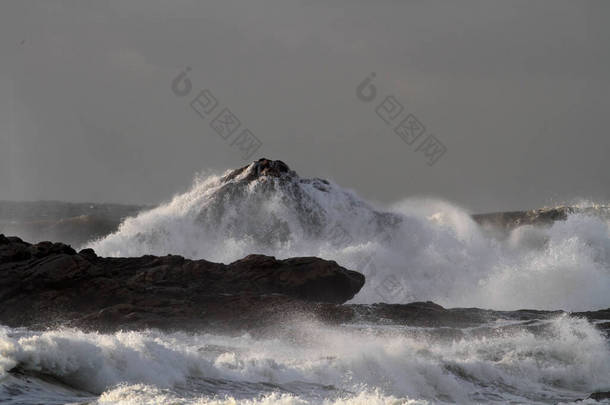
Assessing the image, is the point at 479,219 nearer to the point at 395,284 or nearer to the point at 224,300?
the point at 395,284

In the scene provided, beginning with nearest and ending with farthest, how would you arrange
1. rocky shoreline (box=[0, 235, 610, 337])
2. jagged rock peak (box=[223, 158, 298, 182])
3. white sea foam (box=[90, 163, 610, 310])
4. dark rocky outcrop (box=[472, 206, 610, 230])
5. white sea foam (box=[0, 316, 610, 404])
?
1. white sea foam (box=[0, 316, 610, 404])
2. rocky shoreline (box=[0, 235, 610, 337])
3. white sea foam (box=[90, 163, 610, 310])
4. jagged rock peak (box=[223, 158, 298, 182])
5. dark rocky outcrop (box=[472, 206, 610, 230])

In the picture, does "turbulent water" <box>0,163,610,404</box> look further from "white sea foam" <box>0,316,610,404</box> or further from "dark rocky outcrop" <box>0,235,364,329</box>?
"dark rocky outcrop" <box>0,235,364,329</box>

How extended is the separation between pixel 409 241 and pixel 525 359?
53.6ft

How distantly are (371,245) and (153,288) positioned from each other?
12800 mm

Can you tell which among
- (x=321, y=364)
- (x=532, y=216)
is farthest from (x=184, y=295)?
(x=532, y=216)

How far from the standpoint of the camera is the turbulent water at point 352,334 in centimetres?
1417

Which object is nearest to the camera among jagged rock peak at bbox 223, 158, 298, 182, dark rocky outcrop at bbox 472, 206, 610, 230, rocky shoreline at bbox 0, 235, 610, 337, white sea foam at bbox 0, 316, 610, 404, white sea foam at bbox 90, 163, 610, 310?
white sea foam at bbox 0, 316, 610, 404

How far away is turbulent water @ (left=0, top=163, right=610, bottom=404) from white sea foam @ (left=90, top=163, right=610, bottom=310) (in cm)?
7

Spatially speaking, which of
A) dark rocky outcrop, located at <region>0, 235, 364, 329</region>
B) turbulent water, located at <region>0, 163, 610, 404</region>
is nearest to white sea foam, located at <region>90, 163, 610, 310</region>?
turbulent water, located at <region>0, 163, 610, 404</region>

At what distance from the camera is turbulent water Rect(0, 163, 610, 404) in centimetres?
1417

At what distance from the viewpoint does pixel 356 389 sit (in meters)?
16.7

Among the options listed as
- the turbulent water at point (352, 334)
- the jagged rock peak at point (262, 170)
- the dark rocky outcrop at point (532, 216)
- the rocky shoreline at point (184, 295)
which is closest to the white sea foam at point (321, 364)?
the turbulent water at point (352, 334)

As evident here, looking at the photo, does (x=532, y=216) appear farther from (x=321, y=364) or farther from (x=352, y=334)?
(x=321, y=364)

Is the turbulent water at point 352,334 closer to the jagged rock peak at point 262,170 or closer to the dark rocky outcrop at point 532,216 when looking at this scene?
the jagged rock peak at point 262,170
